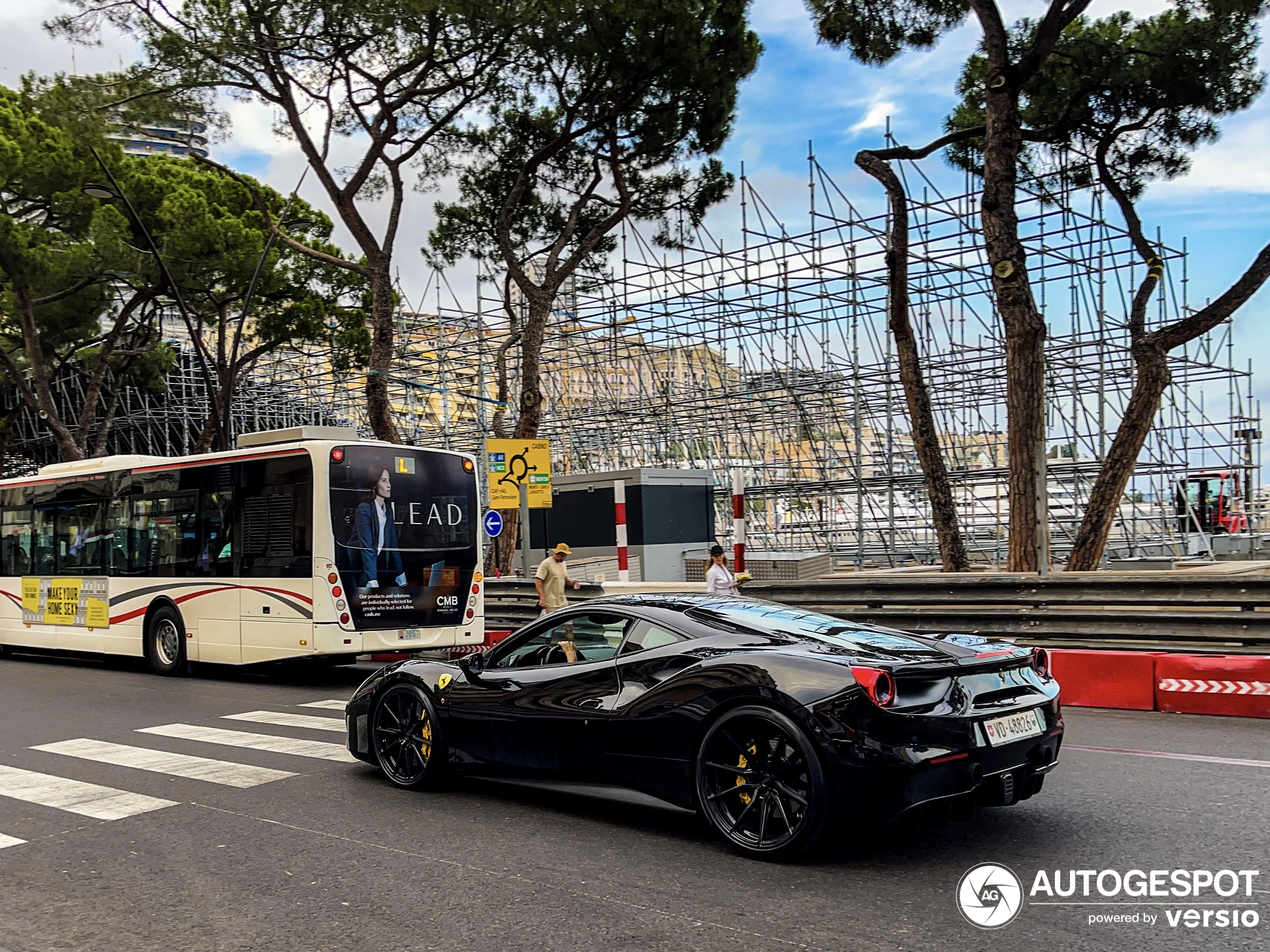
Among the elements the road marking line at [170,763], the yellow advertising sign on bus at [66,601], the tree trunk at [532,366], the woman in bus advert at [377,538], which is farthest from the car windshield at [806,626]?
the tree trunk at [532,366]

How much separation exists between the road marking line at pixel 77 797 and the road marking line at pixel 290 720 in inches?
95.2

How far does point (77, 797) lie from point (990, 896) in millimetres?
5629

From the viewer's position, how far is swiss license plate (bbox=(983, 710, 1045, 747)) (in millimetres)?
5246

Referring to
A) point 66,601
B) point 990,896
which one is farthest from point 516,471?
point 990,896

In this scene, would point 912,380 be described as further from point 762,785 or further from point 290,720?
point 762,785

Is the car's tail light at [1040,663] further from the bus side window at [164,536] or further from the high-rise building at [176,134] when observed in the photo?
the high-rise building at [176,134]

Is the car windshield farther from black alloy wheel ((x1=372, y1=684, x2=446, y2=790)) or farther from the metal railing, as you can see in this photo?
the metal railing

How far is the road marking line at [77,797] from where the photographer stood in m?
6.87

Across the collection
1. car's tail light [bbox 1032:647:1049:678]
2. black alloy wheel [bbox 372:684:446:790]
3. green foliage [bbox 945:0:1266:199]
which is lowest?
black alloy wheel [bbox 372:684:446:790]

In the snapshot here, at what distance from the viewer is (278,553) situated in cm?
1320

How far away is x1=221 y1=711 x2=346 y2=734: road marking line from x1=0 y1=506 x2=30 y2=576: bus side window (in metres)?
8.43

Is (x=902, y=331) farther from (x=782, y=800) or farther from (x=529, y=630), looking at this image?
(x=782, y=800)

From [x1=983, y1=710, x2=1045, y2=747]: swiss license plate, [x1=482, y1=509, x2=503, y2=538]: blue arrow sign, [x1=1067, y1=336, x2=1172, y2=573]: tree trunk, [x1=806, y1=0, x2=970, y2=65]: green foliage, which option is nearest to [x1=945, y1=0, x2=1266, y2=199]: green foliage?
[x1=806, y1=0, x2=970, y2=65]: green foliage

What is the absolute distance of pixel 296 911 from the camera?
4.88 meters
